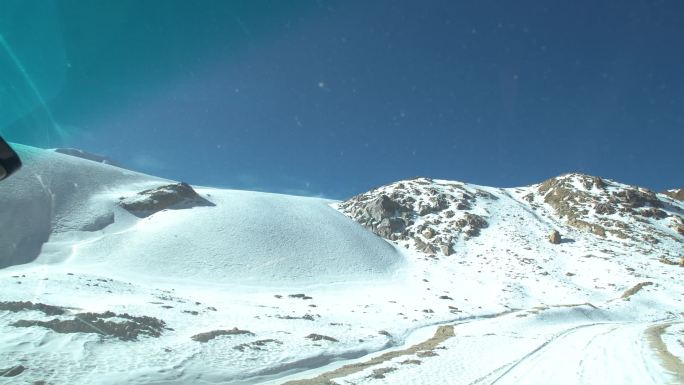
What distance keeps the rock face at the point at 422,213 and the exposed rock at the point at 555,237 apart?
10.6m

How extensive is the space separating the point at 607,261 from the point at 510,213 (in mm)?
23013

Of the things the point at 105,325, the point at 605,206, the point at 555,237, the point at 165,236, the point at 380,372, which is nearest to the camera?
the point at 380,372

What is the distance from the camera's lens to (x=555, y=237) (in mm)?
63344

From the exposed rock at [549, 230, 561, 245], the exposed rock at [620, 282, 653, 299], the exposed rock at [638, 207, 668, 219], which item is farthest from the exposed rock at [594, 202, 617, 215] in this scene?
the exposed rock at [620, 282, 653, 299]

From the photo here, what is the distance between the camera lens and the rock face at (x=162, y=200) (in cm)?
5628

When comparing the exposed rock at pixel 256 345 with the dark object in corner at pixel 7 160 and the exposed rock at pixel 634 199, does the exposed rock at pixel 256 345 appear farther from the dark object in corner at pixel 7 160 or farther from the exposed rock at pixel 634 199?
the exposed rock at pixel 634 199

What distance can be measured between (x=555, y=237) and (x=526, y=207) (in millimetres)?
20286

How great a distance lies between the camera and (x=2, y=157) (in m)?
5.42

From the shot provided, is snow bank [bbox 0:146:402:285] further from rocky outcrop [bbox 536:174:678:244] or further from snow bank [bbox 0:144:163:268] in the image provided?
rocky outcrop [bbox 536:174:678:244]

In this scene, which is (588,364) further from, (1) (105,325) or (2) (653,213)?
(2) (653,213)

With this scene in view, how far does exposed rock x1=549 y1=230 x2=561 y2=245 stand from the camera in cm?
6312

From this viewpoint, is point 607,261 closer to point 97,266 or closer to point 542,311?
point 542,311

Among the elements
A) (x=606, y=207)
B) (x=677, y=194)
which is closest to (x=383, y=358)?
(x=606, y=207)

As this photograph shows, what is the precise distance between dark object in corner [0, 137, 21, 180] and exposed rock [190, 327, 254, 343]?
1354 cm
